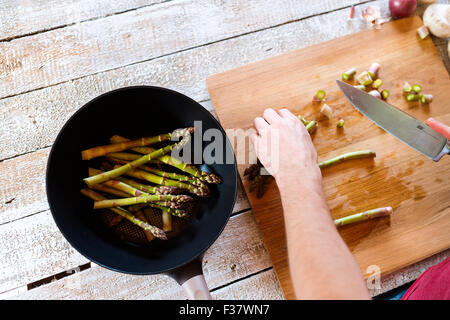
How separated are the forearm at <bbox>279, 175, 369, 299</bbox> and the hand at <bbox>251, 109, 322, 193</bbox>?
0.20 ft

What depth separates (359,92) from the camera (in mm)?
1197

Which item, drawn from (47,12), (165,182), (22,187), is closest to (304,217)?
(165,182)

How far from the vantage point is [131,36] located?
129 cm

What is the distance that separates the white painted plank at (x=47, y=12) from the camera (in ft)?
4.15

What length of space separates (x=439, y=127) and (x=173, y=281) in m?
1.08

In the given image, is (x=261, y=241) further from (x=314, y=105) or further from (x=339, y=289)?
(x=314, y=105)

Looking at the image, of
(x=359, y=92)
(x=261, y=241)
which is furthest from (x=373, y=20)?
(x=261, y=241)

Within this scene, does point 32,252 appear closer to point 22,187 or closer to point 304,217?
point 22,187

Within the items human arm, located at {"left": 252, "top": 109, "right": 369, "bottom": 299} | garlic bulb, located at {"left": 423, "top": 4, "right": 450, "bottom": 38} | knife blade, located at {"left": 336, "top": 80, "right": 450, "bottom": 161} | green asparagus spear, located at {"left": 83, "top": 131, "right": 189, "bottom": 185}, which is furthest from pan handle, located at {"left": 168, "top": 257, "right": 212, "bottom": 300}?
garlic bulb, located at {"left": 423, "top": 4, "right": 450, "bottom": 38}

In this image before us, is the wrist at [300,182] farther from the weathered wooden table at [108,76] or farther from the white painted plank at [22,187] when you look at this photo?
the white painted plank at [22,187]

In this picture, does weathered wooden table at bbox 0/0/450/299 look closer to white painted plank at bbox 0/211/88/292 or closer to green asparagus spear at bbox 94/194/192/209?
white painted plank at bbox 0/211/88/292

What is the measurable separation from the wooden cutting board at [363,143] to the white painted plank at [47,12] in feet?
1.65

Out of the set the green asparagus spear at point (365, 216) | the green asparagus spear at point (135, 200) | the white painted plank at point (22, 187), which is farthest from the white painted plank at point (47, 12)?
the green asparagus spear at point (365, 216)

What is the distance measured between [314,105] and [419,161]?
44 centimetres
